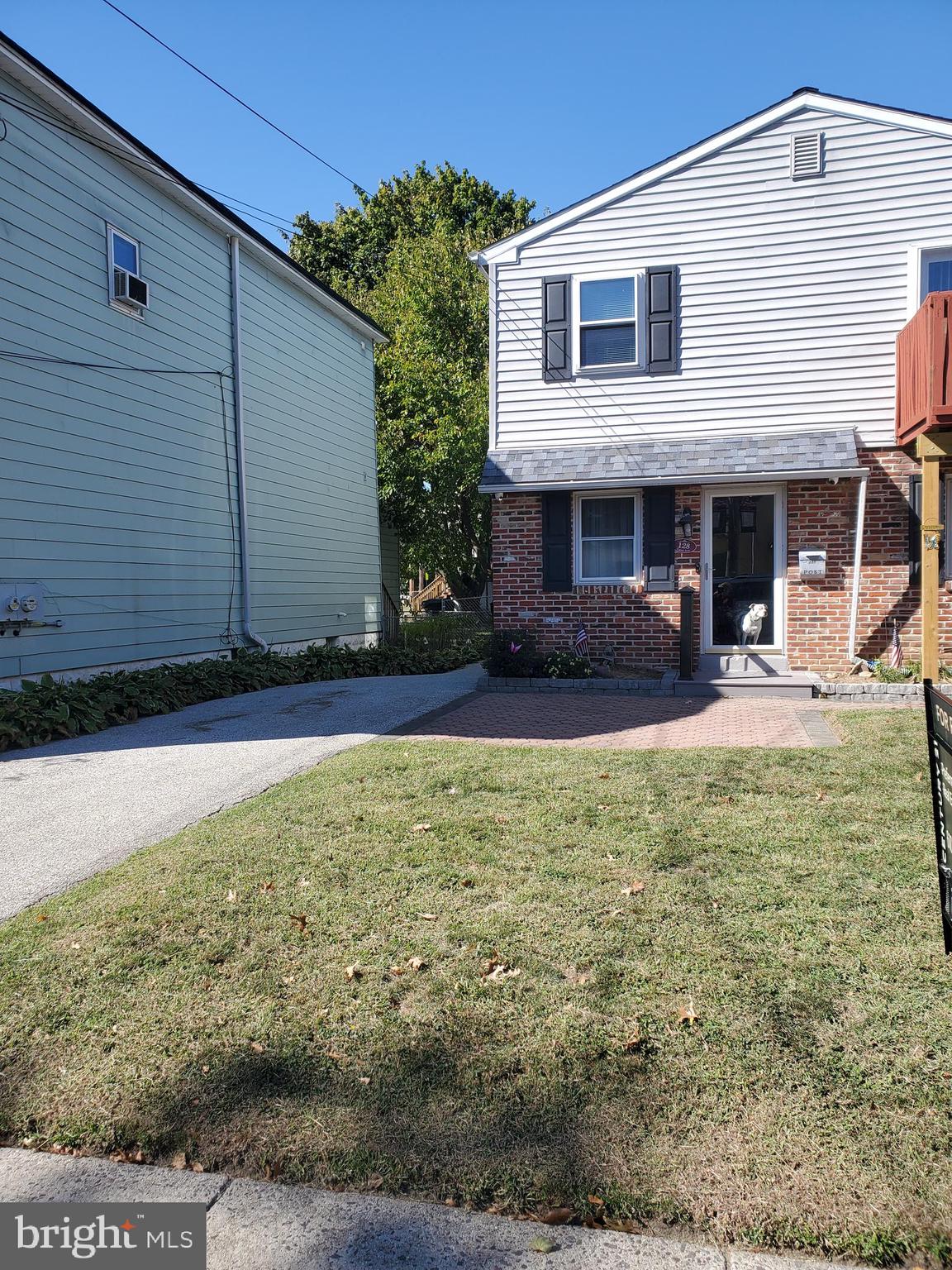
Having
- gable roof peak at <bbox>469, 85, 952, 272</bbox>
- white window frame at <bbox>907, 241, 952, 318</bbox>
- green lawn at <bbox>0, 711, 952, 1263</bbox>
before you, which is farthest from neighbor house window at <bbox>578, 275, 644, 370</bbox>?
green lawn at <bbox>0, 711, 952, 1263</bbox>

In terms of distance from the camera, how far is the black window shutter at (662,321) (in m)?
11.1

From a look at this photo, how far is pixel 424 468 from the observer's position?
67.2 feet

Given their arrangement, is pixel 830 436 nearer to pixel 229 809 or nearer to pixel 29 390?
pixel 229 809

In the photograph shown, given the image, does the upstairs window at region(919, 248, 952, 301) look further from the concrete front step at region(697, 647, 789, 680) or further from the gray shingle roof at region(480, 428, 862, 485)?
the concrete front step at region(697, 647, 789, 680)

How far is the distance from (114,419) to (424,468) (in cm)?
1045

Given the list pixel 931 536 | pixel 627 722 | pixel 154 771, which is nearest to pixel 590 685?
pixel 627 722

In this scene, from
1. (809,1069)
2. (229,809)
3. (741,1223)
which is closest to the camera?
(741,1223)

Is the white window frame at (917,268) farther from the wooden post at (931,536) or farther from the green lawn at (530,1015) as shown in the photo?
the green lawn at (530,1015)

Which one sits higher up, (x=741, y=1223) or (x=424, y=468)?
(x=424, y=468)

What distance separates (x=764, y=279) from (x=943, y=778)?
9.46m

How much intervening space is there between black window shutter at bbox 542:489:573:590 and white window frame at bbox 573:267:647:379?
5.44 feet

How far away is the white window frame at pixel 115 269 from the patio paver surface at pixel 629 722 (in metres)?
6.39

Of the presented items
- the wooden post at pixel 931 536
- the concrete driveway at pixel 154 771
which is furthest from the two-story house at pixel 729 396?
the concrete driveway at pixel 154 771

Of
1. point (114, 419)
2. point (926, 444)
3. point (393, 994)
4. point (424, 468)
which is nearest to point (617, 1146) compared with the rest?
point (393, 994)
